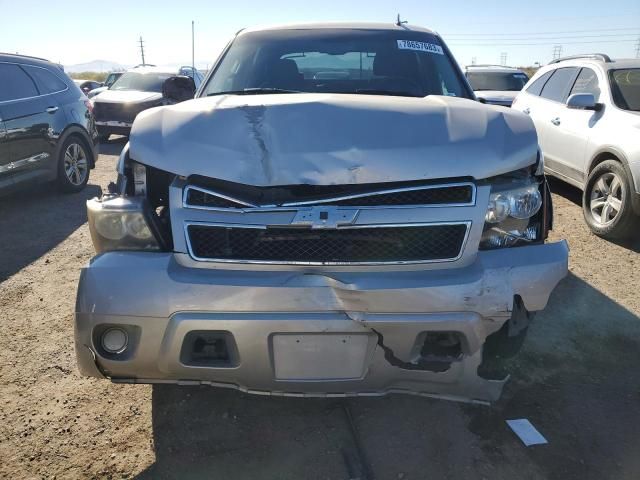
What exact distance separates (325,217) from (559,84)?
19.6 ft

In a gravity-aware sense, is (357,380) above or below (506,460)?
above

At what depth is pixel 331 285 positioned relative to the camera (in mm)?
1920

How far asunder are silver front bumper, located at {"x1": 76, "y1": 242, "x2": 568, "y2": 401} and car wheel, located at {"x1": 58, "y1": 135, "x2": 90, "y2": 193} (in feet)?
17.8

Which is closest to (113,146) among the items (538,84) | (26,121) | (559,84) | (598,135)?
(26,121)

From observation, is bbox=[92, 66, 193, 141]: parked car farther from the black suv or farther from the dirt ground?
the dirt ground

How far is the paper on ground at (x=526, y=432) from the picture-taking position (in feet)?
7.74

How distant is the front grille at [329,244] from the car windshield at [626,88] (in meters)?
4.49

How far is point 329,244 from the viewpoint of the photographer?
2.00m

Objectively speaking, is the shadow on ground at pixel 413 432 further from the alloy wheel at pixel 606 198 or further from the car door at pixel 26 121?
the car door at pixel 26 121

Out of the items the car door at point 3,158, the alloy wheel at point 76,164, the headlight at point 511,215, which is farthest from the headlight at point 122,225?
the alloy wheel at point 76,164

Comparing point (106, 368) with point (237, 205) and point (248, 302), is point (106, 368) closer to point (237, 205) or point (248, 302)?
point (248, 302)

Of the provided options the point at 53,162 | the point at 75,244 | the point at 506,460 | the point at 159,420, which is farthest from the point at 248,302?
the point at 53,162

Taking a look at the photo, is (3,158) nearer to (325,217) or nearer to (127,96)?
(325,217)

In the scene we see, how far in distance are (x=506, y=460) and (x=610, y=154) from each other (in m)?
4.16
